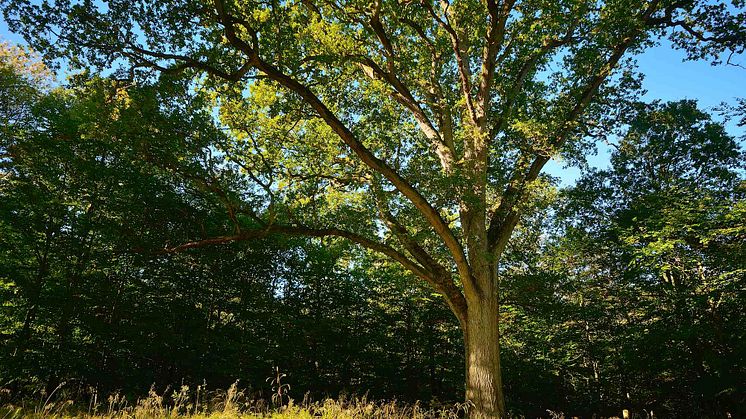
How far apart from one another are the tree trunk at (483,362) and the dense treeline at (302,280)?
2372 mm

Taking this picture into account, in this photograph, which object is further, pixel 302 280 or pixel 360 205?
pixel 302 280

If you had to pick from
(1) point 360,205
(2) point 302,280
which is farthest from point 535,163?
(2) point 302,280

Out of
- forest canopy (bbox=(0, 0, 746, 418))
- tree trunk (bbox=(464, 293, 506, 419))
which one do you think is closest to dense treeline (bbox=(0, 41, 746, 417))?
forest canopy (bbox=(0, 0, 746, 418))

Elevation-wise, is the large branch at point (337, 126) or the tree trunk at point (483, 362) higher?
the large branch at point (337, 126)

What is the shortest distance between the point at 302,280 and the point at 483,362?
7393 millimetres

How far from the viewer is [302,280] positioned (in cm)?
1284

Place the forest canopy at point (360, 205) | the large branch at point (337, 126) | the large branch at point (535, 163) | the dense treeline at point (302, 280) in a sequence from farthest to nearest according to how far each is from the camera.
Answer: the dense treeline at point (302, 280) < the large branch at point (535, 163) < the forest canopy at point (360, 205) < the large branch at point (337, 126)

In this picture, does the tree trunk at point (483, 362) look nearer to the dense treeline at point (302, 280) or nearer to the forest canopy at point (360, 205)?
the forest canopy at point (360, 205)

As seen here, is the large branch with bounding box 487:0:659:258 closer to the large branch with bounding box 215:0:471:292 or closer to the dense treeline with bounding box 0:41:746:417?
the dense treeline with bounding box 0:41:746:417

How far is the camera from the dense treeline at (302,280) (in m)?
8.52

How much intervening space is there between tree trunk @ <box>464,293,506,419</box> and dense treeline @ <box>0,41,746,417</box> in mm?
2372

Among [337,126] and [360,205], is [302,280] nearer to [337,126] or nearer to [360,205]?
[360,205]

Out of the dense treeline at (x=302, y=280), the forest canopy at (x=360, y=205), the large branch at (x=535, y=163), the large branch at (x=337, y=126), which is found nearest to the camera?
the large branch at (x=337, y=126)

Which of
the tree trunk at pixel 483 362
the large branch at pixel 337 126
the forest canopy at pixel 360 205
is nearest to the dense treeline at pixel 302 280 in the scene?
the forest canopy at pixel 360 205
